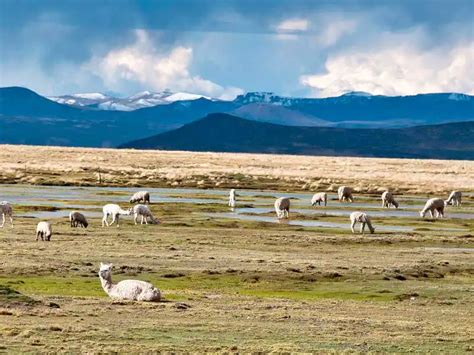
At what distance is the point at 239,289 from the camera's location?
27812 mm

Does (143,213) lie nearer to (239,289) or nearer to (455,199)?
(239,289)

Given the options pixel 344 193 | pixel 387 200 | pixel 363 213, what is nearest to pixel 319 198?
pixel 387 200

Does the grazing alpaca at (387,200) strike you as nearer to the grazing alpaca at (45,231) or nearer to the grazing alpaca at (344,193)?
the grazing alpaca at (344,193)

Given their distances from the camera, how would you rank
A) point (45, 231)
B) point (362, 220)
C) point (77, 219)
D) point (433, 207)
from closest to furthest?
point (45, 231) → point (77, 219) → point (362, 220) → point (433, 207)

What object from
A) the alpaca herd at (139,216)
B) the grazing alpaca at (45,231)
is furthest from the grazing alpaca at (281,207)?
the grazing alpaca at (45,231)

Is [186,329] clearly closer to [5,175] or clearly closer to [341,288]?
[341,288]

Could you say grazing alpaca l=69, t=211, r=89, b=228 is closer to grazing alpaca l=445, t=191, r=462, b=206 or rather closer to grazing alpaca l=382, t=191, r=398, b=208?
grazing alpaca l=382, t=191, r=398, b=208

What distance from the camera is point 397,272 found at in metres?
31.7

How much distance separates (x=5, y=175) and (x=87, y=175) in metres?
9.61

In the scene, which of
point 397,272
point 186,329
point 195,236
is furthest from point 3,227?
point 186,329

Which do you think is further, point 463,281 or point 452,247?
point 452,247

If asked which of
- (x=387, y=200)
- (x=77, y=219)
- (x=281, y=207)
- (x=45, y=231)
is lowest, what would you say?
(x=45, y=231)

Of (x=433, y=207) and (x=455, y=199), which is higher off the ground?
(x=455, y=199)

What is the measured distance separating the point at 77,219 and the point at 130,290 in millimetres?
20406
